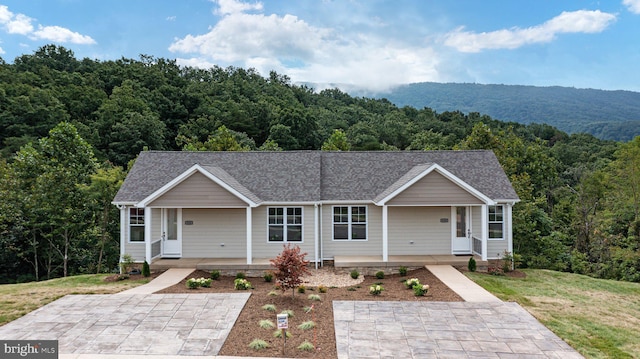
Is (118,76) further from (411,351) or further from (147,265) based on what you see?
(411,351)

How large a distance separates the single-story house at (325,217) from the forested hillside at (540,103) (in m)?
79.2

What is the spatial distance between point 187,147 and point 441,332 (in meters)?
27.7

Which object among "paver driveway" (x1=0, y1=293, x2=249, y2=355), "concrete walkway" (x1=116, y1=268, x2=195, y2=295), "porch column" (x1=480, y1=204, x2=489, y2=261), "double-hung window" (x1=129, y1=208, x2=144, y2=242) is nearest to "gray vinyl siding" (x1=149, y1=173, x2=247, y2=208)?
"double-hung window" (x1=129, y1=208, x2=144, y2=242)

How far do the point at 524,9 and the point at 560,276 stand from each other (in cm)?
2534

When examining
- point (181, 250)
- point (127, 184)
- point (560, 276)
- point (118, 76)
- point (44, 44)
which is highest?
point (44, 44)

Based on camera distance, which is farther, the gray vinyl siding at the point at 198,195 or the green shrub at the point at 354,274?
the gray vinyl siding at the point at 198,195

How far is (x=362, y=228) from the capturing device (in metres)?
17.3

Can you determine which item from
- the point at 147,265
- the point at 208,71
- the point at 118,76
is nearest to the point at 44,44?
the point at 118,76

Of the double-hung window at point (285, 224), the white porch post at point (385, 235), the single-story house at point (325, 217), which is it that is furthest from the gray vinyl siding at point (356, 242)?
the double-hung window at point (285, 224)

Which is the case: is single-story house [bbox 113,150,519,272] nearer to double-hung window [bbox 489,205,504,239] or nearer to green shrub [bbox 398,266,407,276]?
double-hung window [bbox 489,205,504,239]

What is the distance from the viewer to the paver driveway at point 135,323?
26.7ft

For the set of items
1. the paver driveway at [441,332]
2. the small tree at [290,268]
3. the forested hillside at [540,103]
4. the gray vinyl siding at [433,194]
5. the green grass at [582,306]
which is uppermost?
the forested hillside at [540,103]

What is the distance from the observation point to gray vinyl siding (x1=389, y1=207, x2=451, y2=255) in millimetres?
17297

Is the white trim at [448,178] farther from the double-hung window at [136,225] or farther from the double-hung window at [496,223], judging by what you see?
the double-hung window at [136,225]
